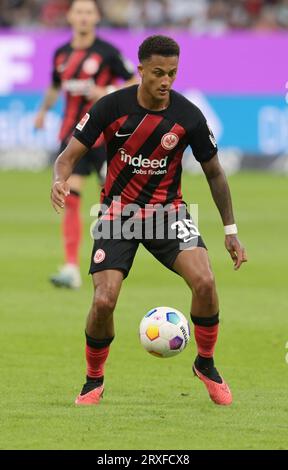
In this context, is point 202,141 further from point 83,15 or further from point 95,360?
point 83,15

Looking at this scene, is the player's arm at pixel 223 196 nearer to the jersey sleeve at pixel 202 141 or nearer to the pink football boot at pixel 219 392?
the jersey sleeve at pixel 202 141

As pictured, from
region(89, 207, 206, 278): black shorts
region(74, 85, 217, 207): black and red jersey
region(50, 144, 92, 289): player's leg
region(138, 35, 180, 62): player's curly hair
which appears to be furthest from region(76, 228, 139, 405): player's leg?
region(50, 144, 92, 289): player's leg

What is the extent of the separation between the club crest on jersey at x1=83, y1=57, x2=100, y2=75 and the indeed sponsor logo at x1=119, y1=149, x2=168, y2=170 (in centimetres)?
534

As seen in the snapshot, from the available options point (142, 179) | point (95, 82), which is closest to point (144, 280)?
point (95, 82)

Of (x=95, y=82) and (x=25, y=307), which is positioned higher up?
(x=95, y=82)

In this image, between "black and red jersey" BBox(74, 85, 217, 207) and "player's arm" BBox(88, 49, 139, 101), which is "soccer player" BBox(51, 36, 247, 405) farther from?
"player's arm" BBox(88, 49, 139, 101)

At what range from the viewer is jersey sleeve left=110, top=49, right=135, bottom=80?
497 inches

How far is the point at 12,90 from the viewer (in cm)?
2430

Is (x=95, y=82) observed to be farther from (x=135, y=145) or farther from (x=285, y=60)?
(x=285, y=60)

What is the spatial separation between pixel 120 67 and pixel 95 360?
5.81 m

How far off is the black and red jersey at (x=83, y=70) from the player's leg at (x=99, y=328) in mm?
5457

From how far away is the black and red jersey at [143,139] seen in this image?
740 centimetres

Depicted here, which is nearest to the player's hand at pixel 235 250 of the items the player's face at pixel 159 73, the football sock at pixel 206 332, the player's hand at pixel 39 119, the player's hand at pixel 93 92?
the football sock at pixel 206 332

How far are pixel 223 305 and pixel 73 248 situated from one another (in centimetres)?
182
